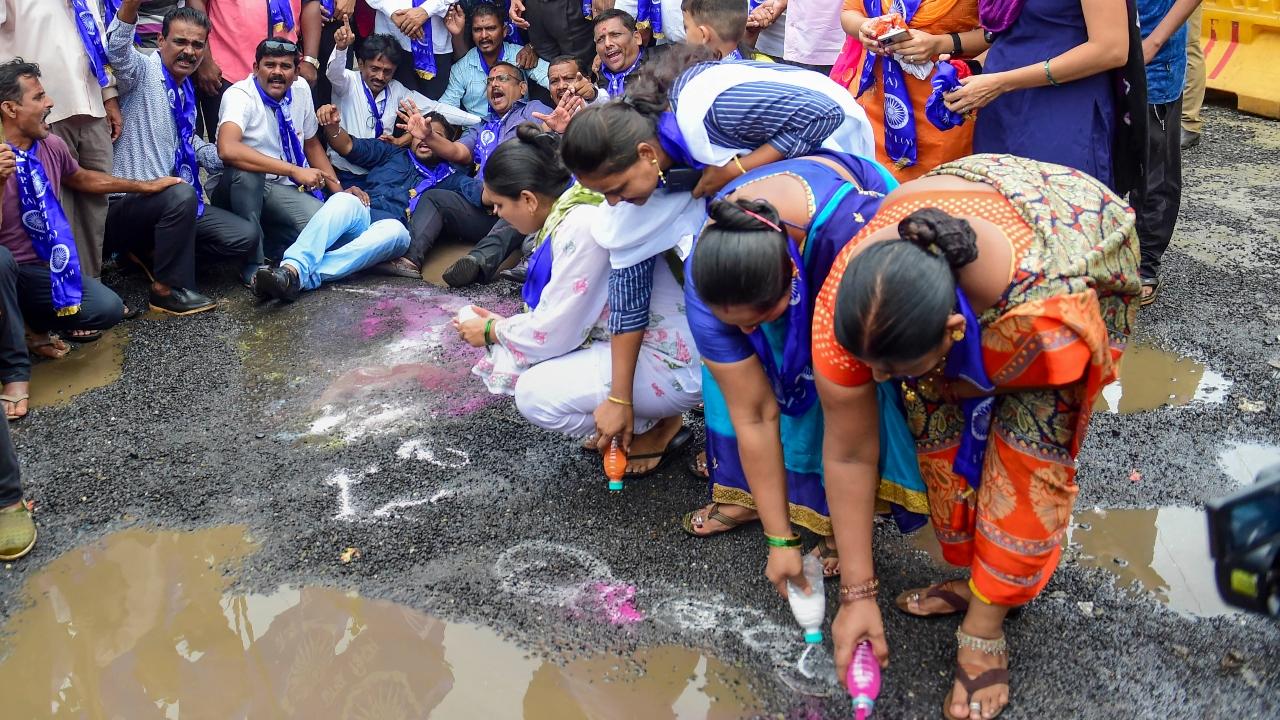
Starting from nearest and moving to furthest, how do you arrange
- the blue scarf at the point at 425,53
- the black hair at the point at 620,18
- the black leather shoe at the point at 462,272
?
the black leather shoe at the point at 462,272, the black hair at the point at 620,18, the blue scarf at the point at 425,53

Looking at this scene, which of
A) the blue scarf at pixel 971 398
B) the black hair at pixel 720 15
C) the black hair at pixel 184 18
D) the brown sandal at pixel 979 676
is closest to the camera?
the blue scarf at pixel 971 398

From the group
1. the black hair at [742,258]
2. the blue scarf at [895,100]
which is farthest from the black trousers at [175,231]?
the black hair at [742,258]

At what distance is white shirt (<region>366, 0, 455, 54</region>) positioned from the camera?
583 centimetres

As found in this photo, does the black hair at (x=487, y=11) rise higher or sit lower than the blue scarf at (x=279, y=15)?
lower

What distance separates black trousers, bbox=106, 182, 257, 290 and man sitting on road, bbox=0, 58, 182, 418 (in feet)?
1.16

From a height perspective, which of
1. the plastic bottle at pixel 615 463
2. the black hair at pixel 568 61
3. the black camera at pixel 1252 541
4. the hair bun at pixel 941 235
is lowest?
the plastic bottle at pixel 615 463

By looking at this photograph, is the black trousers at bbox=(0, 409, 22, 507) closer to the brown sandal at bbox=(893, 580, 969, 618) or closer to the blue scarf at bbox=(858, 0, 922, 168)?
the brown sandal at bbox=(893, 580, 969, 618)

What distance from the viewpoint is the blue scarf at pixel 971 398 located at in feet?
6.25

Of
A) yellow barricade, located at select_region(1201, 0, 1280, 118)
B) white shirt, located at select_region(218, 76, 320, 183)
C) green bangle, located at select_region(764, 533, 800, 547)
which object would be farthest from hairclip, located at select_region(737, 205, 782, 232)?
yellow barricade, located at select_region(1201, 0, 1280, 118)

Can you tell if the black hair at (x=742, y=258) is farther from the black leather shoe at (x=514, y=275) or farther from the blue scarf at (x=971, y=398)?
the black leather shoe at (x=514, y=275)

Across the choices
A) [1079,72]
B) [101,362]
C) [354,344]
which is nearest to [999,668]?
[1079,72]

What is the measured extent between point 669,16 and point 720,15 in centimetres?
173

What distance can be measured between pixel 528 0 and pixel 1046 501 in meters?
4.85

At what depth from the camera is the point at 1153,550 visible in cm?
271
